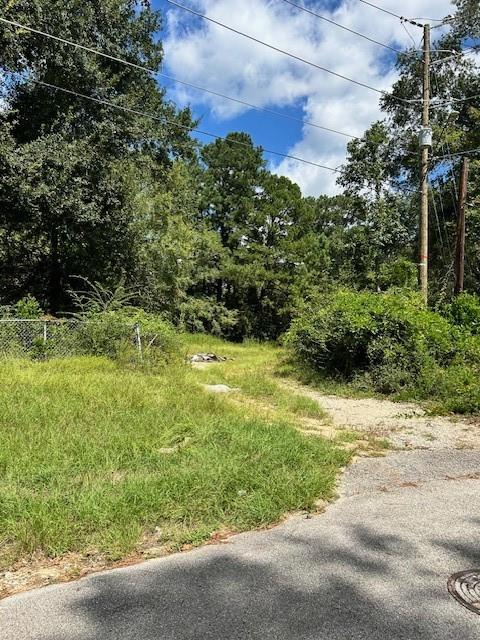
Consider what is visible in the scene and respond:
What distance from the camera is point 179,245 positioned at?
22.5 metres

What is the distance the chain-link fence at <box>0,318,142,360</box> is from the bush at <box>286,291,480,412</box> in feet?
14.9

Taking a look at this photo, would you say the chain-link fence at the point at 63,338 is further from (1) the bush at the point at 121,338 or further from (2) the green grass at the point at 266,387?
(2) the green grass at the point at 266,387

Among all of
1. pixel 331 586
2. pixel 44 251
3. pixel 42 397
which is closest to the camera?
pixel 331 586

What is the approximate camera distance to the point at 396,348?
9.95 meters

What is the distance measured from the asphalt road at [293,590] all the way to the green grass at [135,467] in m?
0.36

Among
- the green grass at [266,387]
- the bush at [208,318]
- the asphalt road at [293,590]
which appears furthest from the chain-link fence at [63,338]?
the bush at [208,318]

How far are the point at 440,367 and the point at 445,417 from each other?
2509mm

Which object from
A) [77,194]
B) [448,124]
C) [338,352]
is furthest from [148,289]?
[448,124]

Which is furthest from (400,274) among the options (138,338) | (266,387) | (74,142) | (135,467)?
(135,467)

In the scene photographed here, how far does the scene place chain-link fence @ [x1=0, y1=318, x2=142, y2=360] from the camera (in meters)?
9.81

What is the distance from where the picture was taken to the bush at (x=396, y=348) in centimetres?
909

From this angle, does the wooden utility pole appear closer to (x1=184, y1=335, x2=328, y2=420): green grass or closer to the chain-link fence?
(x1=184, y1=335, x2=328, y2=420): green grass

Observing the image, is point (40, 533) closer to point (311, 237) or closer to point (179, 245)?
point (179, 245)

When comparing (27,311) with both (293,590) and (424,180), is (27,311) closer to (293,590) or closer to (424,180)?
(424,180)
